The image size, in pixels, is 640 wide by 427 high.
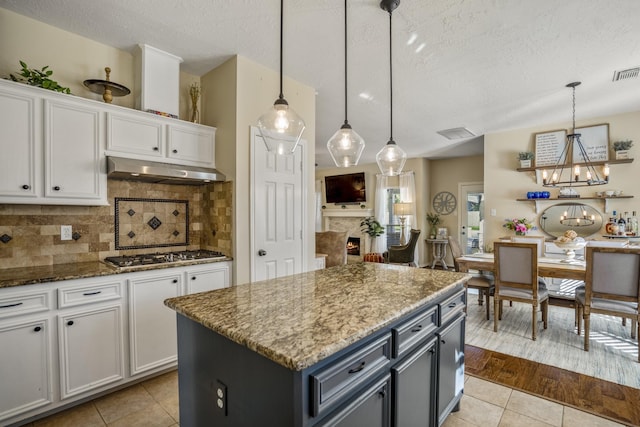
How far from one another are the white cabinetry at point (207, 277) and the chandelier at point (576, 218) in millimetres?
5049

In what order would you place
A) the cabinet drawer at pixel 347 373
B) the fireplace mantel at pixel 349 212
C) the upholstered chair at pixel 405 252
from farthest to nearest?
the fireplace mantel at pixel 349 212
the upholstered chair at pixel 405 252
the cabinet drawer at pixel 347 373

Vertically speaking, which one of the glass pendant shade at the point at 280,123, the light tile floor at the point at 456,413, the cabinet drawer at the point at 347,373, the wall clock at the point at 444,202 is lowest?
the light tile floor at the point at 456,413

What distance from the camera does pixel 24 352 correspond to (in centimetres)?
190

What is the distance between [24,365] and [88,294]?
1.59 ft

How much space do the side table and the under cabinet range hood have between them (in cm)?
597

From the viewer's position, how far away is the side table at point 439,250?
24.5ft

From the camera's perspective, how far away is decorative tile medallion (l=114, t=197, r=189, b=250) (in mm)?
2777

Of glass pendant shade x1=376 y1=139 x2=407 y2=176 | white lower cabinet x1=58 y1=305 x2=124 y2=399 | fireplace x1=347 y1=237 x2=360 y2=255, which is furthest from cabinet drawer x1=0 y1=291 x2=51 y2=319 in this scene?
fireplace x1=347 y1=237 x2=360 y2=255

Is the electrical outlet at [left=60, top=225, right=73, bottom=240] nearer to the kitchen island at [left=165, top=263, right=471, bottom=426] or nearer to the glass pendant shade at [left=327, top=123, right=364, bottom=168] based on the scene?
the kitchen island at [left=165, top=263, right=471, bottom=426]

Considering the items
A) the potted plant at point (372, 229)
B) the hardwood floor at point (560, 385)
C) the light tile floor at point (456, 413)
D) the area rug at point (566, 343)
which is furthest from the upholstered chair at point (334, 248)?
the light tile floor at point (456, 413)

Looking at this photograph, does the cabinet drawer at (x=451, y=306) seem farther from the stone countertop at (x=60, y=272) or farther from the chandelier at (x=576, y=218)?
the chandelier at (x=576, y=218)

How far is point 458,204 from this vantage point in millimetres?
7641

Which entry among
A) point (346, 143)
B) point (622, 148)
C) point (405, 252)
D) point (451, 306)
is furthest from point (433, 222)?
point (346, 143)

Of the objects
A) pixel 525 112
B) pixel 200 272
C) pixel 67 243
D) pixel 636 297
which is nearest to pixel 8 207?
pixel 67 243
